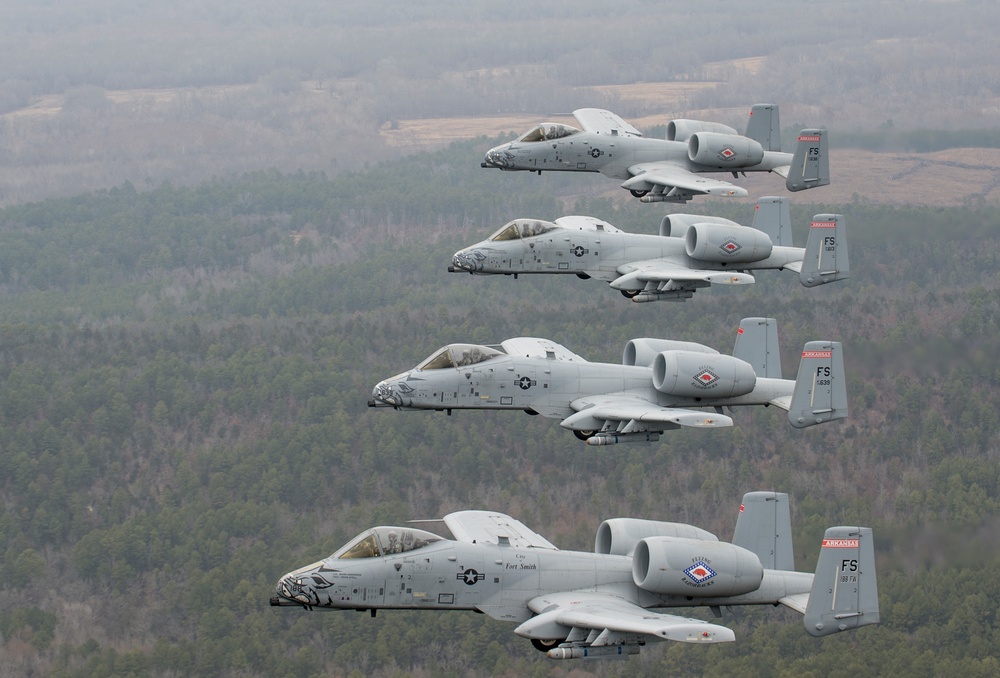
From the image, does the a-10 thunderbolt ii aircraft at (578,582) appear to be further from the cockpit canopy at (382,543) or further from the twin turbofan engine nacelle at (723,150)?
the twin turbofan engine nacelle at (723,150)

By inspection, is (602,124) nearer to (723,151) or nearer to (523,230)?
(723,151)

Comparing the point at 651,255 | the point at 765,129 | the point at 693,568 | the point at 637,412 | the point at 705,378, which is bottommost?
the point at 693,568

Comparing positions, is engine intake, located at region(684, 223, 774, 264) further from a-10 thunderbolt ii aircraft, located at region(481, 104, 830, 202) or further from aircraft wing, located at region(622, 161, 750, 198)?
a-10 thunderbolt ii aircraft, located at region(481, 104, 830, 202)

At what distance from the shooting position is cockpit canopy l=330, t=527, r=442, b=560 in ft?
208

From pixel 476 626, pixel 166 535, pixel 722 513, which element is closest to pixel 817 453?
pixel 722 513

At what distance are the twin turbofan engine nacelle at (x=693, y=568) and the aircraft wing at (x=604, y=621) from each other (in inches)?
49.2

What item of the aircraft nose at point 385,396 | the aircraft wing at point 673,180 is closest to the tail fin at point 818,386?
the aircraft wing at point 673,180

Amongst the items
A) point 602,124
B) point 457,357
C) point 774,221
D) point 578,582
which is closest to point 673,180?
point 774,221

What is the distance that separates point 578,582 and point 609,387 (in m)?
11.3

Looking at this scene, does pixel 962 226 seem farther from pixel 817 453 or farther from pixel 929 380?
pixel 929 380

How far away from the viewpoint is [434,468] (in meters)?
154

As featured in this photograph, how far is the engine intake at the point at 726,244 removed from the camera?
79.4 m

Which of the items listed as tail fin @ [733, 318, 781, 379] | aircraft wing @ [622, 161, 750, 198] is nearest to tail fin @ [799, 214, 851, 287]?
aircraft wing @ [622, 161, 750, 198]

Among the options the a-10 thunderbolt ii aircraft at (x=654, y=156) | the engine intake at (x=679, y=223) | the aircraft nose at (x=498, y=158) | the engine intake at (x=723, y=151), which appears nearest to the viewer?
the engine intake at (x=679, y=223)
